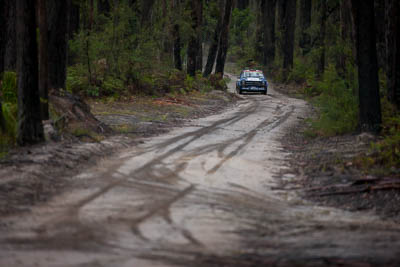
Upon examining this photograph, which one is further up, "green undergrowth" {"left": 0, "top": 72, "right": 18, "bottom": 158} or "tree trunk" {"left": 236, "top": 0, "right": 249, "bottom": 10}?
"tree trunk" {"left": 236, "top": 0, "right": 249, "bottom": 10}

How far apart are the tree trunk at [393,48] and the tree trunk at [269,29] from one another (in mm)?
42146

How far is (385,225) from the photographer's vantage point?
7477 mm

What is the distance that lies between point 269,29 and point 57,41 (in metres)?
43.1

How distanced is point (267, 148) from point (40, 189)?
692 centimetres

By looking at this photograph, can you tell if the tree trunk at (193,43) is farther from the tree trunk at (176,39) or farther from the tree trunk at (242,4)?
the tree trunk at (242,4)

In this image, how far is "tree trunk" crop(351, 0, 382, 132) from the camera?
14.2m

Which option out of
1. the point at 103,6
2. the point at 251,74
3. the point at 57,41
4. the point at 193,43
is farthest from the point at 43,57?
the point at 251,74

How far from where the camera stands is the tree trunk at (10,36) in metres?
15.2

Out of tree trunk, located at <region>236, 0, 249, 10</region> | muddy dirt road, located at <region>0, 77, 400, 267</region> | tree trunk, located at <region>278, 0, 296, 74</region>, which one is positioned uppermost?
tree trunk, located at <region>236, 0, 249, 10</region>

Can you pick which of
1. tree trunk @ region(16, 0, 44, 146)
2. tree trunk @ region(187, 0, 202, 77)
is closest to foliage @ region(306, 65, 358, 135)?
tree trunk @ region(16, 0, 44, 146)

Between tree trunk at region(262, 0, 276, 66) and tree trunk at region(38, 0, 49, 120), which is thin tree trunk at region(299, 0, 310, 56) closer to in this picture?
tree trunk at region(262, 0, 276, 66)

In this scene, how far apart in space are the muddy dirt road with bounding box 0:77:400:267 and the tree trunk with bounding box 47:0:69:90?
4646 mm

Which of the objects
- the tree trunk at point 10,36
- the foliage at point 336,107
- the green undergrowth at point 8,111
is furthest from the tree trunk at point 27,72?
the foliage at point 336,107

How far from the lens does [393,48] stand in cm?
1484
